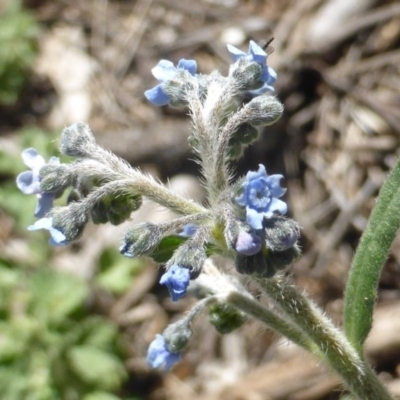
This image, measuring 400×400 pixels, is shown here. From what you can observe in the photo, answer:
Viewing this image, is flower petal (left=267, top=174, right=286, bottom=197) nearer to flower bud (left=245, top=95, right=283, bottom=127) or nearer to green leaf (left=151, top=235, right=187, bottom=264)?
flower bud (left=245, top=95, right=283, bottom=127)

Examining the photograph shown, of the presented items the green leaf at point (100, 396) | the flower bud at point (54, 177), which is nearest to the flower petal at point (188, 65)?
the flower bud at point (54, 177)

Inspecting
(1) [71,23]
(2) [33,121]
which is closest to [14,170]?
(2) [33,121]

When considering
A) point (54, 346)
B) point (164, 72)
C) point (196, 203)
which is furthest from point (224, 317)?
point (54, 346)

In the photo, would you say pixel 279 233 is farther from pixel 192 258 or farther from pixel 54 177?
pixel 54 177

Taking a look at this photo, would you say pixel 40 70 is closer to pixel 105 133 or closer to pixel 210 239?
pixel 105 133

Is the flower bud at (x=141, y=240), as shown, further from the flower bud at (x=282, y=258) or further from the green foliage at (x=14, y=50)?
the green foliage at (x=14, y=50)

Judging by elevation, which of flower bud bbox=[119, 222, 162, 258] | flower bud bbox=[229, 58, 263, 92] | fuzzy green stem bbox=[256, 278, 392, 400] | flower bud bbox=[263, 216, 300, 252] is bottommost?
fuzzy green stem bbox=[256, 278, 392, 400]

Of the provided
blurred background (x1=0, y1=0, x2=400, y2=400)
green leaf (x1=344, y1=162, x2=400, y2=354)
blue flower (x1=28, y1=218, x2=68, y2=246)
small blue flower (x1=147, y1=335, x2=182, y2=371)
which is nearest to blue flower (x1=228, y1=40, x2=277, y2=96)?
green leaf (x1=344, y1=162, x2=400, y2=354)
